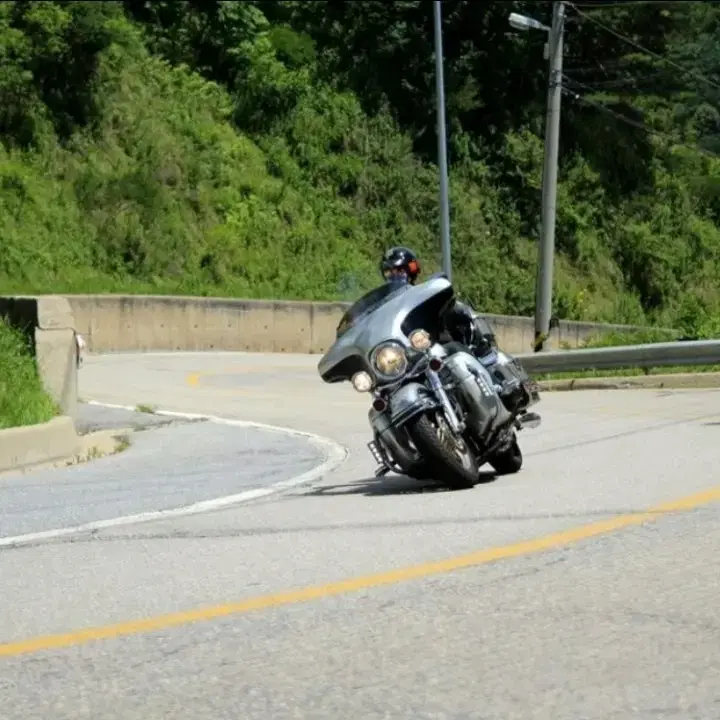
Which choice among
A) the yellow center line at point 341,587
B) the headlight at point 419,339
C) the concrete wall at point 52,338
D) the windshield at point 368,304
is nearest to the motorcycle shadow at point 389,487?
the headlight at point 419,339

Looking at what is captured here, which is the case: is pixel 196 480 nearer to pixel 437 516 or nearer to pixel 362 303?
pixel 362 303

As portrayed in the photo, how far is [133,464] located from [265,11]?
150 feet

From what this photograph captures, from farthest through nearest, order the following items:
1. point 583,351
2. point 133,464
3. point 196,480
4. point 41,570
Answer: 1. point 583,351
2. point 133,464
3. point 196,480
4. point 41,570

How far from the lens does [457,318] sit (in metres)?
12.7

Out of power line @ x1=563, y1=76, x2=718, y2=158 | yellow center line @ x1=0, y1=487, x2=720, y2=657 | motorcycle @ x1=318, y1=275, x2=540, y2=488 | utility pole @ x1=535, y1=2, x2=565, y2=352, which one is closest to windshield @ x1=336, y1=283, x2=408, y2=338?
motorcycle @ x1=318, y1=275, x2=540, y2=488

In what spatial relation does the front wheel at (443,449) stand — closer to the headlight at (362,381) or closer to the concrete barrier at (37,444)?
the headlight at (362,381)

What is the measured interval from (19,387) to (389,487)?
5.18m

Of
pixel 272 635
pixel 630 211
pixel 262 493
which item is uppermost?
pixel 272 635

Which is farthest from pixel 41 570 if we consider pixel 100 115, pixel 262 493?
pixel 100 115

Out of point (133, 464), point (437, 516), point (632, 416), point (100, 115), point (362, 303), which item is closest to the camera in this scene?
point (437, 516)

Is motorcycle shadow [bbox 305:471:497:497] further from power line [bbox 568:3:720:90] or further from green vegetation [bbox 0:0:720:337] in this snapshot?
power line [bbox 568:3:720:90]

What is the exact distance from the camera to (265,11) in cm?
5938

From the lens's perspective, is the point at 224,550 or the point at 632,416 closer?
the point at 224,550

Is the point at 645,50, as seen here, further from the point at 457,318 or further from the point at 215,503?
the point at 215,503
